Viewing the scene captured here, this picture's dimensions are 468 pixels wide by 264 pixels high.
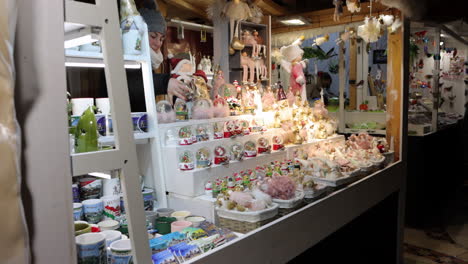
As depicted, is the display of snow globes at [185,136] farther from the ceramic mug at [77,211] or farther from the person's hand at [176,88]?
the ceramic mug at [77,211]

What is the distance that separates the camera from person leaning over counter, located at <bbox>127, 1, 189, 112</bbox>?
1.99m

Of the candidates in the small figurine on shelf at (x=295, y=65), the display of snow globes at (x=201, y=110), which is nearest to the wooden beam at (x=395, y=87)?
the small figurine on shelf at (x=295, y=65)

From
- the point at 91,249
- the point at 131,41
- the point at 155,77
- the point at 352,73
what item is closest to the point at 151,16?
the point at 155,77

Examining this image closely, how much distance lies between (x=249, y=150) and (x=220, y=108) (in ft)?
1.03

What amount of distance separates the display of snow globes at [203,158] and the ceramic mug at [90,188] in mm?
502

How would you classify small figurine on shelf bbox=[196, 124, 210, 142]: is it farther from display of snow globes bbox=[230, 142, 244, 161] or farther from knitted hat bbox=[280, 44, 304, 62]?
knitted hat bbox=[280, 44, 304, 62]

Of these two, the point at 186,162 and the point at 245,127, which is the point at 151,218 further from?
the point at 245,127

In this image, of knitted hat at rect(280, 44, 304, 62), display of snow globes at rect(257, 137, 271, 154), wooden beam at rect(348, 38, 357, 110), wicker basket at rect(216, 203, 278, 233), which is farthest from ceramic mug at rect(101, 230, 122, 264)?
wooden beam at rect(348, 38, 357, 110)

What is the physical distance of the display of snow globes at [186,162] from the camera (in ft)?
6.20

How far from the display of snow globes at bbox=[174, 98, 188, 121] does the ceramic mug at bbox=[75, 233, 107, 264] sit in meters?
1.07

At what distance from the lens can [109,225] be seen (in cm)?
144

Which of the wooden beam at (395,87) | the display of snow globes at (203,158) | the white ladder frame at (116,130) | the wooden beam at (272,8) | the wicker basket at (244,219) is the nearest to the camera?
the white ladder frame at (116,130)

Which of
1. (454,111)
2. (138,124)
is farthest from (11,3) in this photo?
(454,111)

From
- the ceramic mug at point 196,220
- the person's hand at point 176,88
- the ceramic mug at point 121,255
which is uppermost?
the person's hand at point 176,88
